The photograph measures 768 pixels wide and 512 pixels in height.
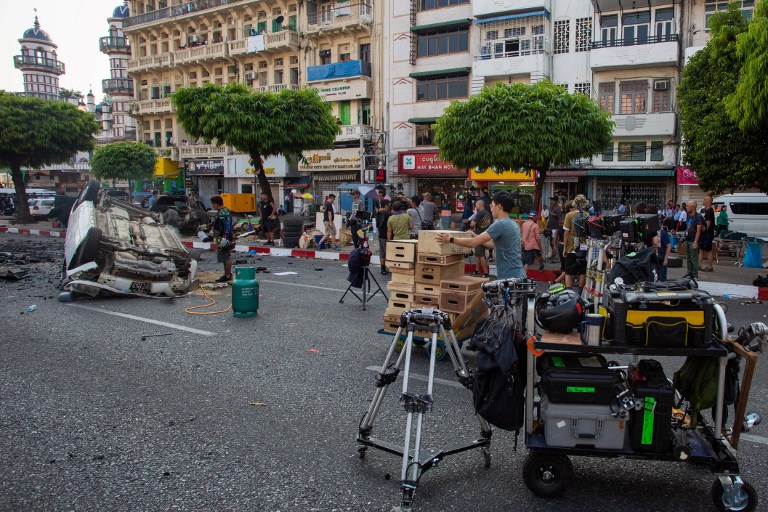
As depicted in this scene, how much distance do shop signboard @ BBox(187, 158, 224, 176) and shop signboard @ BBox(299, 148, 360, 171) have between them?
24.9ft

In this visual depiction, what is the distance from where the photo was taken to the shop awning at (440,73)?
30.7m

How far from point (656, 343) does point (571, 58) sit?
27339 millimetres

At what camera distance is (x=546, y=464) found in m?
3.73

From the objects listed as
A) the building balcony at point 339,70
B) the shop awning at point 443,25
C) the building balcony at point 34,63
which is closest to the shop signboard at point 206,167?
the building balcony at point 339,70

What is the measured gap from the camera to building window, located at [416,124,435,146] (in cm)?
3262

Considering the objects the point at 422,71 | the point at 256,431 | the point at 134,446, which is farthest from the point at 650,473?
the point at 422,71

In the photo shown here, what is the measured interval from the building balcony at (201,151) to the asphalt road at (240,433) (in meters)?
34.9

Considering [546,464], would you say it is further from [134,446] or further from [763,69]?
[763,69]

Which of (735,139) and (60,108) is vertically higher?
(60,108)

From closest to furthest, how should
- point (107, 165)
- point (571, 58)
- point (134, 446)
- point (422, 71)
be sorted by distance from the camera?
point (134, 446) < point (571, 58) < point (422, 71) < point (107, 165)

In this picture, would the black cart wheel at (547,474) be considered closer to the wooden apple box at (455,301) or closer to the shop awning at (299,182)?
the wooden apple box at (455,301)

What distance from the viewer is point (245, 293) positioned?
29.0 ft

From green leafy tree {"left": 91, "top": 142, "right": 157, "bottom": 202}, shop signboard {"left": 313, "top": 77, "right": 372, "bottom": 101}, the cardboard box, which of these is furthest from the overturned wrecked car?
green leafy tree {"left": 91, "top": 142, "right": 157, "bottom": 202}

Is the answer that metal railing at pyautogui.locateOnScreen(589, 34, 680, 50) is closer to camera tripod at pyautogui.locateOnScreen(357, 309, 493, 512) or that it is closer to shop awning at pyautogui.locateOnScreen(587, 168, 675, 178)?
shop awning at pyautogui.locateOnScreen(587, 168, 675, 178)
